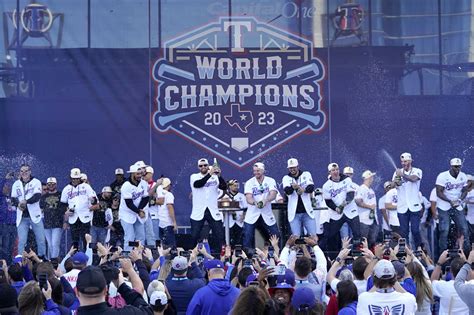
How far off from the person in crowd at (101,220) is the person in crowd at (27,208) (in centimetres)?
75

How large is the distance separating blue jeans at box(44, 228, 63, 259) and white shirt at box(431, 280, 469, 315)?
28.8 ft

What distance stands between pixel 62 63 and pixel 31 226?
10.2ft

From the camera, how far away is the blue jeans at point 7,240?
17.9 m

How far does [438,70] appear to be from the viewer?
19172 millimetres

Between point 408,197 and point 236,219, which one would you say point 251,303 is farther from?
point 408,197

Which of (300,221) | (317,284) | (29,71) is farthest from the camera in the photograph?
(29,71)

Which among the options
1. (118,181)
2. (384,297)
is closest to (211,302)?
(384,297)

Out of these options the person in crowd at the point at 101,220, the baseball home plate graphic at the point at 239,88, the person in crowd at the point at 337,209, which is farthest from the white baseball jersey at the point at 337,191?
the person in crowd at the point at 101,220

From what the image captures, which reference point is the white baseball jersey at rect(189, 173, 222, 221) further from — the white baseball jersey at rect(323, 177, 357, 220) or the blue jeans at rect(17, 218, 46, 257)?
the blue jeans at rect(17, 218, 46, 257)

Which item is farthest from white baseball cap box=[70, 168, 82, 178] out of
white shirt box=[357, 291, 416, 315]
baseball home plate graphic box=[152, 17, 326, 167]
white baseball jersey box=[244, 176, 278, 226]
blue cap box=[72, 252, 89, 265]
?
white shirt box=[357, 291, 416, 315]

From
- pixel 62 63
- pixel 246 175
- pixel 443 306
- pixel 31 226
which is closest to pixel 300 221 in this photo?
pixel 246 175

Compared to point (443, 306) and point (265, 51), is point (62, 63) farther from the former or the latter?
point (443, 306)

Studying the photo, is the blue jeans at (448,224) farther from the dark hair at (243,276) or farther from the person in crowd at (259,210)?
the dark hair at (243,276)

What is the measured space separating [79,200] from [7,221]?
1.52m
